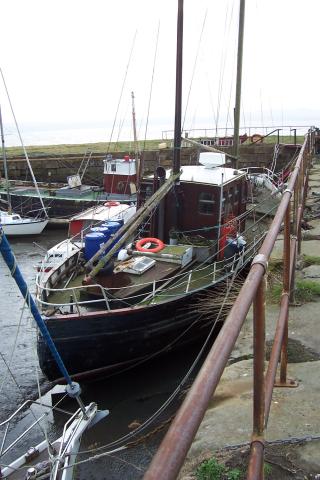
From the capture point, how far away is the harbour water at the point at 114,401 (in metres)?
6.98

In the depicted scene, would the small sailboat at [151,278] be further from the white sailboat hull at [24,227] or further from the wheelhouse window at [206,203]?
the white sailboat hull at [24,227]

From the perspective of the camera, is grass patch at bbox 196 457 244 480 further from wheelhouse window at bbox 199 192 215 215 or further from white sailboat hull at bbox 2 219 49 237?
white sailboat hull at bbox 2 219 49 237

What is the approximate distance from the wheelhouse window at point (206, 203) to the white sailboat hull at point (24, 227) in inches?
584

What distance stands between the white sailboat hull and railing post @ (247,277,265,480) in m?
23.1

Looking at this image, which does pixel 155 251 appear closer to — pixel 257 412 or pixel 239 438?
pixel 239 438

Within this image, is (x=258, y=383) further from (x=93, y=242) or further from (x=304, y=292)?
(x=93, y=242)

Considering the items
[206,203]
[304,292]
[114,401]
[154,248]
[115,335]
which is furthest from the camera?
[206,203]

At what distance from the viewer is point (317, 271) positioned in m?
6.32

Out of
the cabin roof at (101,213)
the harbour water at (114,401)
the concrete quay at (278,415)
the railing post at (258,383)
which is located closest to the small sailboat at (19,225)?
the cabin roof at (101,213)

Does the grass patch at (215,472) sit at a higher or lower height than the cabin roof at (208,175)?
lower

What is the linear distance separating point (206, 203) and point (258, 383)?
30.5 ft

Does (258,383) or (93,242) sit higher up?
(258,383)

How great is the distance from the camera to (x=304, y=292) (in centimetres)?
562

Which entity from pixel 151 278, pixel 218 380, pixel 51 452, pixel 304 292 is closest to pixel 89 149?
pixel 151 278
